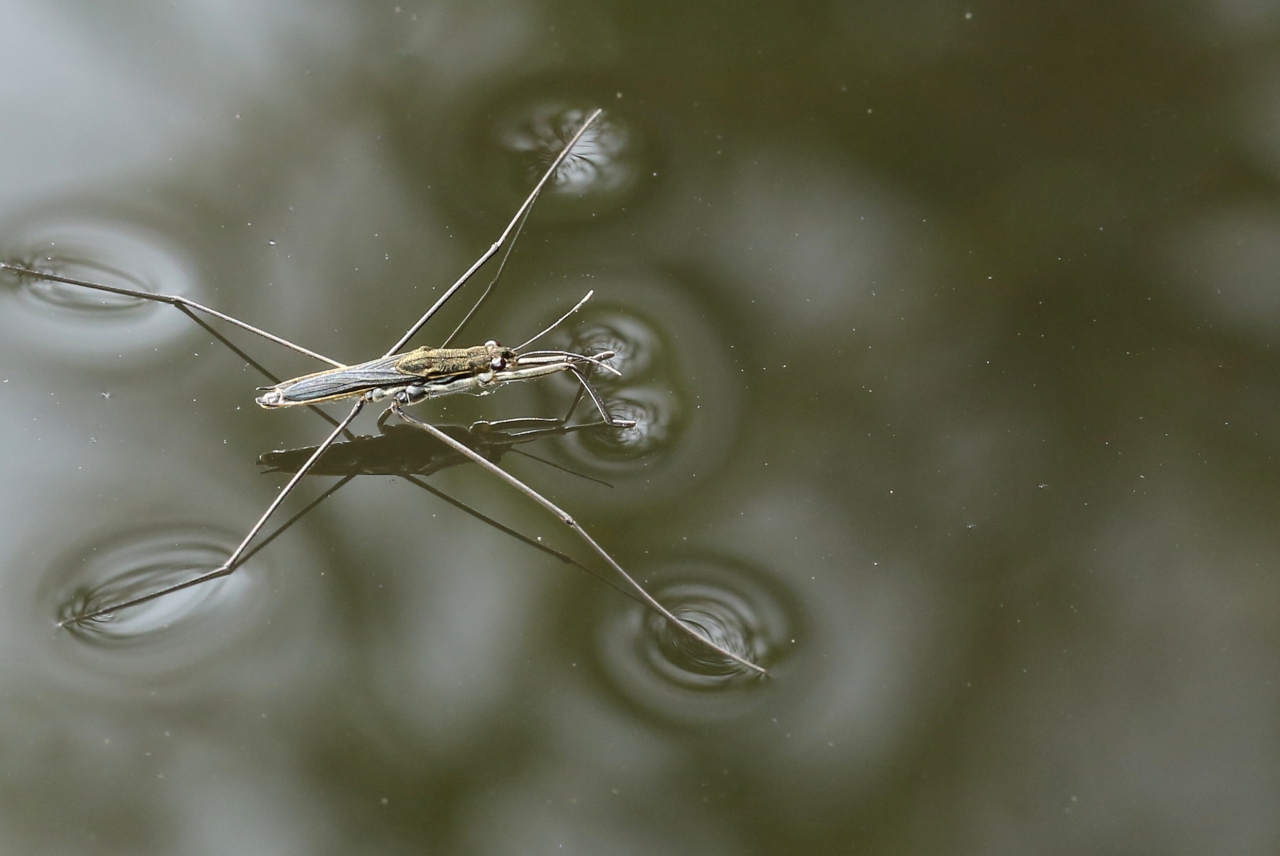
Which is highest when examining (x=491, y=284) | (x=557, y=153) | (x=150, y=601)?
(x=557, y=153)

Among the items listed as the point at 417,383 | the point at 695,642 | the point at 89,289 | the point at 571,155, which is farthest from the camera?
the point at 571,155

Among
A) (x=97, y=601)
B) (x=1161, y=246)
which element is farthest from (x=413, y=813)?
(x=1161, y=246)

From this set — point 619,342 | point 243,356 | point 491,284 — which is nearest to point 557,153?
point 491,284

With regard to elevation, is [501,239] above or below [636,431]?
above

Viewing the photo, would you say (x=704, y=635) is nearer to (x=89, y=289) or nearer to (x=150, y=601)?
(x=150, y=601)

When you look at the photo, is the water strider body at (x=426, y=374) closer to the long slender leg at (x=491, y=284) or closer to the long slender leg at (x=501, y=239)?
the long slender leg at (x=501, y=239)

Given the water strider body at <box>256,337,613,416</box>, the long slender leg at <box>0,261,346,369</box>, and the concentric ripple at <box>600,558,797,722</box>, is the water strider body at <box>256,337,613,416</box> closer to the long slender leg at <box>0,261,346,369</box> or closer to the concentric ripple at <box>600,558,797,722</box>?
the long slender leg at <box>0,261,346,369</box>

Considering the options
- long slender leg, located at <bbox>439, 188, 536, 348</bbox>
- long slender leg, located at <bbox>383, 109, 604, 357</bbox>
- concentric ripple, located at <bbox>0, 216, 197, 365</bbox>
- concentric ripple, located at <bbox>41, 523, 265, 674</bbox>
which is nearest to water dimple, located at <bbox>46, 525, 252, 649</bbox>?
concentric ripple, located at <bbox>41, 523, 265, 674</bbox>
